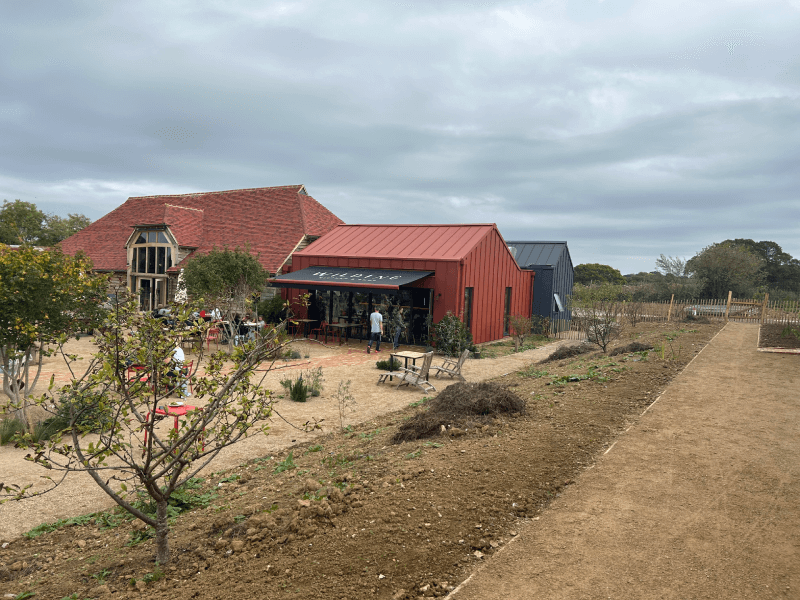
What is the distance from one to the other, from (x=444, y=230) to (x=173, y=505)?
1605cm

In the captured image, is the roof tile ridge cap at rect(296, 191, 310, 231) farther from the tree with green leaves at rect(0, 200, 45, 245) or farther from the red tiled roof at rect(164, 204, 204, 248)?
the tree with green leaves at rect(0, 200, 45, 245)

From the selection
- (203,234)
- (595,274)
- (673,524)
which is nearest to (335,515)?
(673,524)

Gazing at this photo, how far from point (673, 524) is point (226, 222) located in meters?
27.0

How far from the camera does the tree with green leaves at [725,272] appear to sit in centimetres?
4203

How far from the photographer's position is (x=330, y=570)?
3742mm

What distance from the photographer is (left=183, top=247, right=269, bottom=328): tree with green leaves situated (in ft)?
60.0

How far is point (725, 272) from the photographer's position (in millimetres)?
42719

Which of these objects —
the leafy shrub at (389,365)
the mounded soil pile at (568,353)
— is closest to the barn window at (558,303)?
the mounded soil pile at (568,353)

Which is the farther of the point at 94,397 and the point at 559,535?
the point at 559,535

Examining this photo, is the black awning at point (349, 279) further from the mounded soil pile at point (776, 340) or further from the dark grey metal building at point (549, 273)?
the mounded soil pile at point (776, 340)

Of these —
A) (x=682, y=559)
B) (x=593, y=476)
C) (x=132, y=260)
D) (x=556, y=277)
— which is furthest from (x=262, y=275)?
(x=682, y=559)

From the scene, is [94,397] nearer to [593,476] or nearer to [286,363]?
[593,476]

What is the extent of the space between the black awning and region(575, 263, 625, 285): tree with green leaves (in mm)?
57067

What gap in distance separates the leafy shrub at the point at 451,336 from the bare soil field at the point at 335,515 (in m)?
8.10
